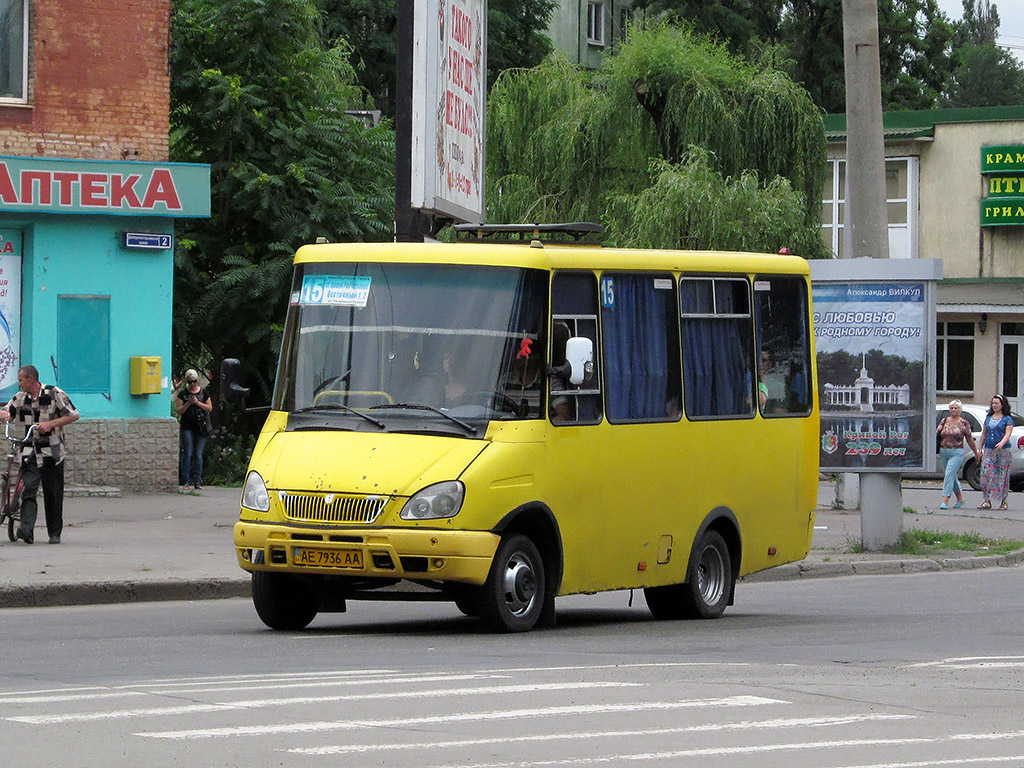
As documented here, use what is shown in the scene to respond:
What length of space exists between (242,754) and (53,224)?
18.6m

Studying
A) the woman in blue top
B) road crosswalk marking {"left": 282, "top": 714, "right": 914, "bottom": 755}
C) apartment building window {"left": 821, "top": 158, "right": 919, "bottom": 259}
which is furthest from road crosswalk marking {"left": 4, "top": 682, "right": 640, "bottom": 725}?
apartment building window {"left": 821, "top": 158, "right": 919, "bottom": 259}

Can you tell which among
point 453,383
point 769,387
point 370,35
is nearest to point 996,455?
point 769,387

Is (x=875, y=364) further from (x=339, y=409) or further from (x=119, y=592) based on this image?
(x=339, y=409)

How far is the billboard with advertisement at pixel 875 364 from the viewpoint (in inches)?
802

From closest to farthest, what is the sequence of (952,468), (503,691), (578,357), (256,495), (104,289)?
(503,691)
(256,495)
(578,357)
(104,289)
(952,468)

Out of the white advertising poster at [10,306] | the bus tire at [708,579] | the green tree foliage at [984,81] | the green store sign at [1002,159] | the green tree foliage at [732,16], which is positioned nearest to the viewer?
the bus tire at [708,579]

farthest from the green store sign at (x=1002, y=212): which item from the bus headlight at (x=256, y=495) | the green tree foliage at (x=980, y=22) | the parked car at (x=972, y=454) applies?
the green tree foliage at (x=980, y=22)

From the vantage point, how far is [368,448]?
1180 centimetres

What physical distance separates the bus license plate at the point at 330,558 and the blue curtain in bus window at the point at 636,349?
2370 millimetres

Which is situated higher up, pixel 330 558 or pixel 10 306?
pixel 10 306

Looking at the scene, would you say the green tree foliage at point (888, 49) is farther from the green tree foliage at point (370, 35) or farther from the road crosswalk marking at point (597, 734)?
the road crosswalk marking at point (597, 734)

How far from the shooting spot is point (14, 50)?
79.8ft

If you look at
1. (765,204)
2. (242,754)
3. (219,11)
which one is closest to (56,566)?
(242,754)

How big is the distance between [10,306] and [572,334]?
13.7m
